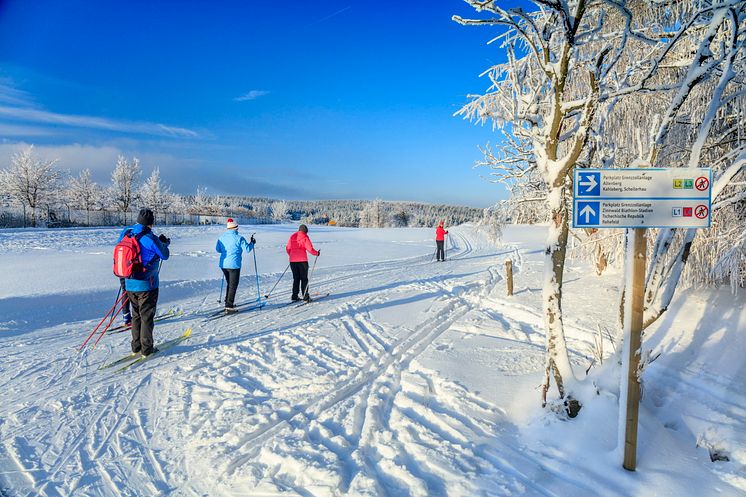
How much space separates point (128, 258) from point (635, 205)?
228 inches

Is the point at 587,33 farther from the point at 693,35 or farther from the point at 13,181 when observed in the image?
the point at 13,181

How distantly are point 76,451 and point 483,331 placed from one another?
229 inches

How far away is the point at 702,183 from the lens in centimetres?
280

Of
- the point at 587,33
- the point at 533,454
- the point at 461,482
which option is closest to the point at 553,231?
the point at 587,33

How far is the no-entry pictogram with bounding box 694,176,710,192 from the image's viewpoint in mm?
2795

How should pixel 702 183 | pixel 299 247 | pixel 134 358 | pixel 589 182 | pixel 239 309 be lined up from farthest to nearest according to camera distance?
pixel 299 247 → pixel 239 309 → pixel 134 358 → pixel 589 182 → pixel 702 183

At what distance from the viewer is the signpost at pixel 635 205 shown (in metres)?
2.83

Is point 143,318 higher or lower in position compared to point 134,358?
higher

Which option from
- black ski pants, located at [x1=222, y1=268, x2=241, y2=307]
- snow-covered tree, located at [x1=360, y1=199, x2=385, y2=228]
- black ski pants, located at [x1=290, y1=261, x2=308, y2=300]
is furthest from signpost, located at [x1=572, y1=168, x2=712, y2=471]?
snow-covered tree, located at [x1=360, y1=199, x2=385, y2=228]

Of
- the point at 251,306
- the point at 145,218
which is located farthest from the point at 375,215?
the point at 145,218

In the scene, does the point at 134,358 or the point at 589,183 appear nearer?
the point at 589,183

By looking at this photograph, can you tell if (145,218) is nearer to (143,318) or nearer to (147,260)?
(147,260)

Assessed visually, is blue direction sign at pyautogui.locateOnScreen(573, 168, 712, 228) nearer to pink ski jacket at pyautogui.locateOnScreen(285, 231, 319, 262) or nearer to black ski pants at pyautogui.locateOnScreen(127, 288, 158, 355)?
black ski pants at pyautogui.locateOnScreen(127, 288, 158, 355)

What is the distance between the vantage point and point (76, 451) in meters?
3.31
